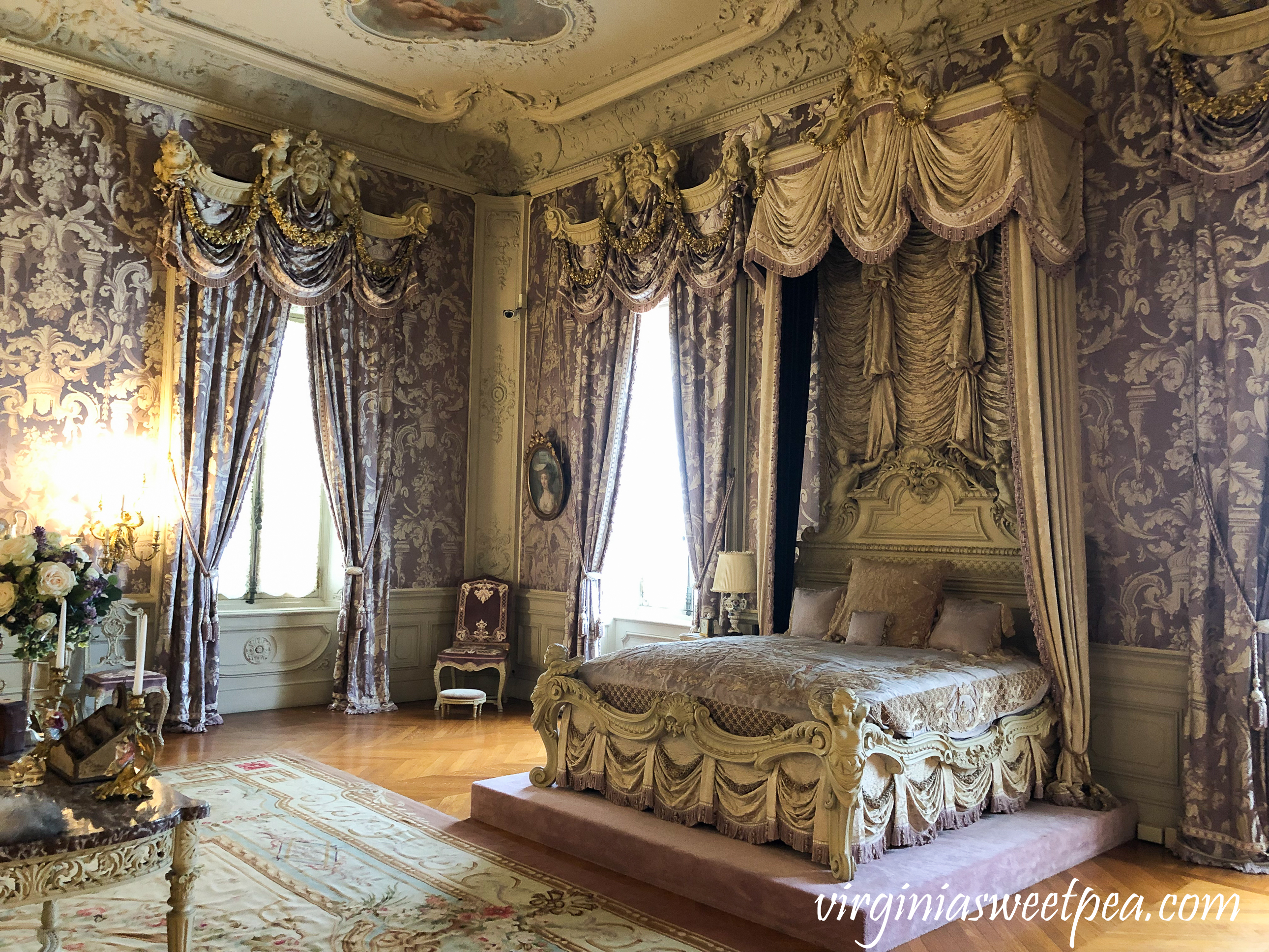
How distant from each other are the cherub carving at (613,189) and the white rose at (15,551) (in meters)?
4.97

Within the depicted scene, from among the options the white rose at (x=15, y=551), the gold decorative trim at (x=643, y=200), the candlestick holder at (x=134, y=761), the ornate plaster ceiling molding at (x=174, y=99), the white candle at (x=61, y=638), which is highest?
the ornate plaster ceiling molding at (x=174, y=99)

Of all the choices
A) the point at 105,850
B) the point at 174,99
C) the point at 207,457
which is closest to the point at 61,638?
the point at 105,850

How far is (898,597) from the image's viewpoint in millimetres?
5125

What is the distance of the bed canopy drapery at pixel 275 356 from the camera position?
6.59 meters

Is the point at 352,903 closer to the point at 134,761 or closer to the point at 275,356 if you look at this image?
the point at 134,761

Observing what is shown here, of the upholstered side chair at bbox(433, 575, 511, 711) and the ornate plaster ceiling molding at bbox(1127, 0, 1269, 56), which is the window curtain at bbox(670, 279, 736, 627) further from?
the ornate plaster ceiling molding at bbox(1127, 0, 1269, 56)

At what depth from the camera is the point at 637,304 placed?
6973mm

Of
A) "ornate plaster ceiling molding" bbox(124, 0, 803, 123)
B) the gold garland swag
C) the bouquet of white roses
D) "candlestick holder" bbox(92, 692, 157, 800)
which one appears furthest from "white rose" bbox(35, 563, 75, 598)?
"ornate plaster ceiling molding" bbox(124, 0, 803, 123)

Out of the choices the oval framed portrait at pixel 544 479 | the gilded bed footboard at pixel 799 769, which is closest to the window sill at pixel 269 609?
the oval framed portrait at pixel 544 479

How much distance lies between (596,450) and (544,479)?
673 mm

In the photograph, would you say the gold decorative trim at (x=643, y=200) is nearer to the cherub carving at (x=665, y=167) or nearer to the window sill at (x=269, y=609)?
the cherub carving at (x=665, y=167)

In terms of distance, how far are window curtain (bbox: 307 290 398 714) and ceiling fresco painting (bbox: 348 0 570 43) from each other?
1.95 m

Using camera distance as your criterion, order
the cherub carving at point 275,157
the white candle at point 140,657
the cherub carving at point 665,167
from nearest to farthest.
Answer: the white candle at point 140,657, the cherub carving at point 665,167, the cherub carving at point 275,157

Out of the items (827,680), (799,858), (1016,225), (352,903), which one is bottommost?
(352,903)
